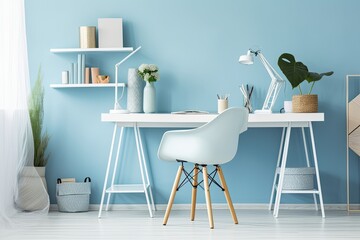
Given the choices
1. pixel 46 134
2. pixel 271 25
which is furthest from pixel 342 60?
pixel 46 134

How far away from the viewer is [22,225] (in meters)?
4.27

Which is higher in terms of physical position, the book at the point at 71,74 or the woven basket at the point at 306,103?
the book at the point at 71,74

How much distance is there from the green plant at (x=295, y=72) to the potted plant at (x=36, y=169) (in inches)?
75.0

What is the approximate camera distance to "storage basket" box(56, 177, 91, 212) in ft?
16.2

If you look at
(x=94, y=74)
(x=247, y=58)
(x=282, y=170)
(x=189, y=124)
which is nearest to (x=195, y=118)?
(x=189, y=124)

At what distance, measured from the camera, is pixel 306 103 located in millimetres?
4738

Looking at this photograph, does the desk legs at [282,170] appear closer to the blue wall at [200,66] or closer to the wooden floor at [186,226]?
the wooden floor at [186,226]

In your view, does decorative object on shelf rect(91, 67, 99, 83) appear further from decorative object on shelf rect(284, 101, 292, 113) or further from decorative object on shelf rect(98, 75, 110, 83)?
decorative object on shelf rect(284, 101, 292, 113)

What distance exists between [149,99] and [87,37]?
704mm

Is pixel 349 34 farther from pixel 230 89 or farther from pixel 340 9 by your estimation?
pixel 230 89

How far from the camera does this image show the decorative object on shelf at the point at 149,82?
4.93 metres

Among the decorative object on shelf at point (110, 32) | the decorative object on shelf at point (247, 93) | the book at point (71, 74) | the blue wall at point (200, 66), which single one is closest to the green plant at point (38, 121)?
the blue wall at point (200, 66)

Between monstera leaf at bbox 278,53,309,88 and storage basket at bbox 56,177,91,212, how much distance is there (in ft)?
5.68

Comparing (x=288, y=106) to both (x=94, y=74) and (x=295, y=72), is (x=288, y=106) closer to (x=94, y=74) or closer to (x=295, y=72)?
(x=295, y=72)
